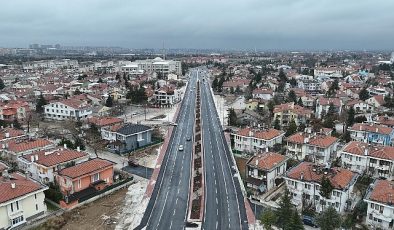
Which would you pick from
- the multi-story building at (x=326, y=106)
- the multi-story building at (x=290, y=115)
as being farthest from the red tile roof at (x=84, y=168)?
the multi-story building at (x=326, y=106)

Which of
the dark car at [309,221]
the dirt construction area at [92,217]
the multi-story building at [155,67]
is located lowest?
the dirt construction area at [92,217]

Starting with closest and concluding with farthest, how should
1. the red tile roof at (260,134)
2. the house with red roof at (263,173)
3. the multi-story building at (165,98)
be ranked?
the house with red roof at (263,173) < the red tile roof at (260,134) < the multi-story building at (165,98)

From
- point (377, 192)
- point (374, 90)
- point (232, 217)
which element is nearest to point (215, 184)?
point (232, 217)

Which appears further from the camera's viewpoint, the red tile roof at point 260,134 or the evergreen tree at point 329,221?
the red tile roof at point 260,134

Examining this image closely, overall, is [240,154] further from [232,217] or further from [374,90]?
[374,90]

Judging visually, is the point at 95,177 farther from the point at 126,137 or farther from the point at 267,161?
the point at 267,161

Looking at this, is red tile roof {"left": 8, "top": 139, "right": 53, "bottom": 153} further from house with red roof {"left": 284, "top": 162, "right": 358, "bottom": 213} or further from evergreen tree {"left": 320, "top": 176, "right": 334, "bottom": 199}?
evergreen tree {"left": 320, "top": 176, "right": 334, "bottom": 199}

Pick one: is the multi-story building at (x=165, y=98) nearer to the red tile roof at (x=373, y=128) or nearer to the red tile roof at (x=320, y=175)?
the red tile roof at (x=373, y=128)
